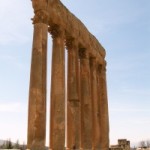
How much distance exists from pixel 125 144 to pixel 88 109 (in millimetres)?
20873

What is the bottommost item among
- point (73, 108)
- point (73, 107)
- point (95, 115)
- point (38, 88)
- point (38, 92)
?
point (95, 115)

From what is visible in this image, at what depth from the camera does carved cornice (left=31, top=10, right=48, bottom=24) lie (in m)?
25.9

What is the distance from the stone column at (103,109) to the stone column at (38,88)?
16435 mm

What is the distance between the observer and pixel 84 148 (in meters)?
31.9

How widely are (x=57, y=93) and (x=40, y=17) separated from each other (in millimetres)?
6670

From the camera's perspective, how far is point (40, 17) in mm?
25938

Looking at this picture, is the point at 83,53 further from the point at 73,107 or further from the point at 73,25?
the point at 73,107

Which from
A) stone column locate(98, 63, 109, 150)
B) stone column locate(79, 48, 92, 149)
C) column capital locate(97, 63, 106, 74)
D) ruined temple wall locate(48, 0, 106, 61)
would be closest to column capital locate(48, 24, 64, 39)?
ruined temple wall locate(48, 0, 106, 61)

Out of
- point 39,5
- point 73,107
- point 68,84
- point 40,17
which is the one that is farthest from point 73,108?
point 39,5

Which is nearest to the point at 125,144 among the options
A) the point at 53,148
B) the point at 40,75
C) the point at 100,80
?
the point at 100,80

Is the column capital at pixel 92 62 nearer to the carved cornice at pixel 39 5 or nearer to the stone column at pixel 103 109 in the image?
the stone column at pixel 103 109

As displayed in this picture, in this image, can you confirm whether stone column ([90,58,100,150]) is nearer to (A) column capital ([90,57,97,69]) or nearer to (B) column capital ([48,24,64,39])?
(A) column capital ([90,57,97,69])

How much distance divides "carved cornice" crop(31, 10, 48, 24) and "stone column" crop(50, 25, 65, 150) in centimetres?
332

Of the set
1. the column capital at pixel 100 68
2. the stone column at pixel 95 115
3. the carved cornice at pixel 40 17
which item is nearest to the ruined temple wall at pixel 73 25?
the column capital at pixel 100 68
